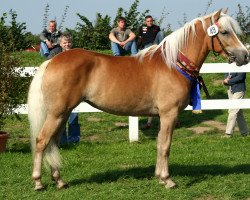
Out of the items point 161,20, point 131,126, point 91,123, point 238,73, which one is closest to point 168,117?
point 131,126

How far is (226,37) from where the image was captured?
696 cm

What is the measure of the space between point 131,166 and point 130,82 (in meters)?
1.86

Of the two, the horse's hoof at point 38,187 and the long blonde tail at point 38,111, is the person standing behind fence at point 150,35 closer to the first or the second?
the long blonde tail at point 38,111

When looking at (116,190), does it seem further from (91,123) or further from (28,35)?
(28,35)

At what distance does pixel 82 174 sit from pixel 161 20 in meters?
13.6

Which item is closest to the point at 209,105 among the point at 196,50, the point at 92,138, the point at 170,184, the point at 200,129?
the point at 200,129

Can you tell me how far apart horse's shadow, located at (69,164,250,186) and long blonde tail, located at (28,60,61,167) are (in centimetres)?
58

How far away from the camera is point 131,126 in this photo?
1067 centimetres

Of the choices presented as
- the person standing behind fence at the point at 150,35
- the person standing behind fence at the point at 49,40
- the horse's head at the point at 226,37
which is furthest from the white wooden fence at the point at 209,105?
the horse's head at the point at 226,37

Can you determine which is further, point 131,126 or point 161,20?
point 161,20

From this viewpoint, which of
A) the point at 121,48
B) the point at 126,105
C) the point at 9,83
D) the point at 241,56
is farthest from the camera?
the point at 121,48

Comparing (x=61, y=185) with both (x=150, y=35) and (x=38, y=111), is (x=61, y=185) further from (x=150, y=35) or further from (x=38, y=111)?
(x=150, y=35)

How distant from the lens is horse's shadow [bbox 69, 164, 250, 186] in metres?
7.48

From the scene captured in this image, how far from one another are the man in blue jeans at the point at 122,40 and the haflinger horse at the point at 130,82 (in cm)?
580
